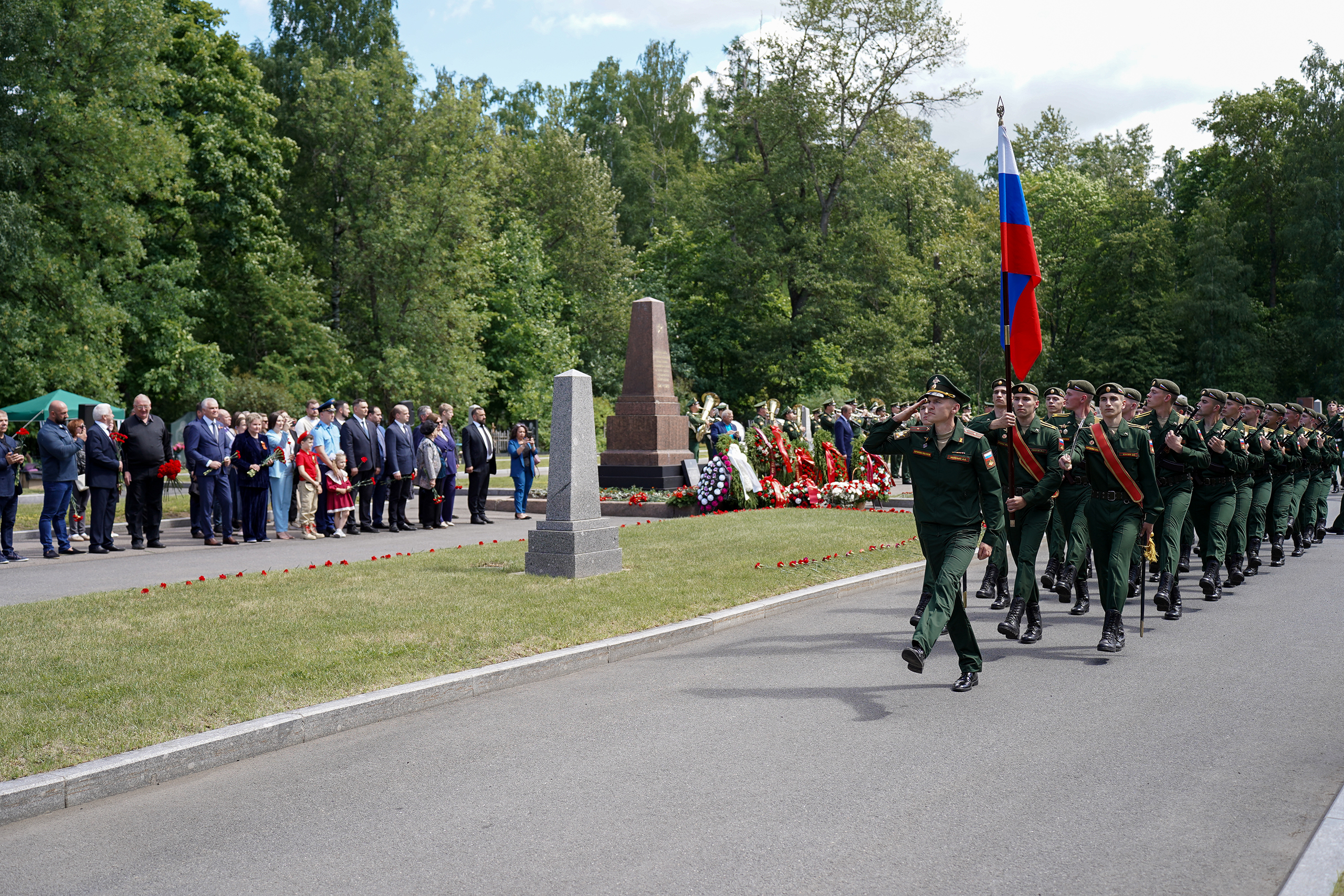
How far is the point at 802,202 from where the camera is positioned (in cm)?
4575

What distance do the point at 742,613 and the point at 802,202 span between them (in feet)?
126

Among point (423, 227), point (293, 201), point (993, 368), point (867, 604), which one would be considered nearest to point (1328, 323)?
point (993, 368)

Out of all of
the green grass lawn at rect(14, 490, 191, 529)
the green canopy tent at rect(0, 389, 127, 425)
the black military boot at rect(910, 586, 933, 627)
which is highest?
the green canopy tent at rect(0, 389, 127, 425)

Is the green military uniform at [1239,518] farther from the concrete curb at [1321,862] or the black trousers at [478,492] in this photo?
the black trousers at [478,492]

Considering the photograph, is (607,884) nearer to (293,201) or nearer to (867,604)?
(867,604)

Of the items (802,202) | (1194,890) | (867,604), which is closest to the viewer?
(1194,890)

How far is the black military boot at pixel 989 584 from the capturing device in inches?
422

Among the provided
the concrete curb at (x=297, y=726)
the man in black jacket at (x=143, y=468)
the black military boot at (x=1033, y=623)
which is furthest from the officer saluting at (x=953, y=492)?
the man in black jacket at (x=143, y=468)

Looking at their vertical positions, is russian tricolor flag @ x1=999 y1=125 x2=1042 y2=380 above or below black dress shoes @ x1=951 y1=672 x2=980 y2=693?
above

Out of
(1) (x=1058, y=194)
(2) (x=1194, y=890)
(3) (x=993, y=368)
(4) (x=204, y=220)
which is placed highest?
(1) (x=1058, y=194)

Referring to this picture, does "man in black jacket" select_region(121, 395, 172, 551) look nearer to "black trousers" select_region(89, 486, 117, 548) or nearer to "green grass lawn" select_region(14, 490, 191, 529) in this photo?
"black trousers" select_region(89, 486, 117, 548)

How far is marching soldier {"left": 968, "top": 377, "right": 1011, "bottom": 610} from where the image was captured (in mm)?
9398

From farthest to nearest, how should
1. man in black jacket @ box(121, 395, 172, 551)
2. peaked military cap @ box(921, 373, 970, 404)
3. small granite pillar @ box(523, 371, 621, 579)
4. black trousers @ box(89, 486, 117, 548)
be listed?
man in black jacket @ box(121, 395, 172, 551), black trousers @ box(89, 486, 117, 548), small granite pillar @ box(523, 371, 621, 579), peaked military cap @ box(921, 373, 970, 404)

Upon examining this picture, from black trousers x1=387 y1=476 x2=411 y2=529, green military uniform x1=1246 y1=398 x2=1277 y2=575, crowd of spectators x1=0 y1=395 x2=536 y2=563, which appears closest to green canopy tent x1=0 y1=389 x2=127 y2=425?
crowd of spectators x1=0 y1=395 x2=536 y2=563
